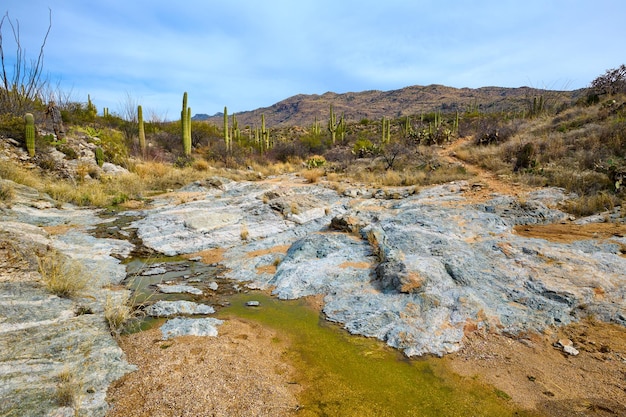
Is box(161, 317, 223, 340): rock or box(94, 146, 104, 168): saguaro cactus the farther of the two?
box(94, 146, 104, 168): saguaro cactus

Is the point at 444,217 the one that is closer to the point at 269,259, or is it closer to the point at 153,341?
the point at 269,259

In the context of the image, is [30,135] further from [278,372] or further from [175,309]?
[278,372]

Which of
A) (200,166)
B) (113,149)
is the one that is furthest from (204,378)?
(113,149)

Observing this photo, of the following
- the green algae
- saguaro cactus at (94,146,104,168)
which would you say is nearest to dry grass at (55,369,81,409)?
the green algae

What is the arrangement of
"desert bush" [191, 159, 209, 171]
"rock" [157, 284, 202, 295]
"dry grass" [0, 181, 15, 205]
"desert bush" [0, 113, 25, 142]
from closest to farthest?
1. "rock" [157, 284, 202, 295]
2. "dry grass" [0, 181, 15, 205]
3. "desert bush" [0, 113, 25, 142]
4. "desert bush" [191, 159, 209, 171]

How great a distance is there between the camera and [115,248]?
253 inches

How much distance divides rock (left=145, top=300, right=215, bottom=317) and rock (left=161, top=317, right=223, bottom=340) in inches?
10.0

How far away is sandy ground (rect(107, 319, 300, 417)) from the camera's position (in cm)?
245

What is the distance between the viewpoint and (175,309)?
4145mm

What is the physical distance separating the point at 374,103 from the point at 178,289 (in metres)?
97.1

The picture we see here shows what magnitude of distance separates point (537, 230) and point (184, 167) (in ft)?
50.8

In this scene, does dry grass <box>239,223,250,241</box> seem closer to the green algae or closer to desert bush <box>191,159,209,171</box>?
the green algae

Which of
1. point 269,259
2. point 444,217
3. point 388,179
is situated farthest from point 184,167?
point 444,217

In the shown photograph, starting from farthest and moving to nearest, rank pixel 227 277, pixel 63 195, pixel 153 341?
pixel 63 195, pixel 227 277, pixel 153 341
